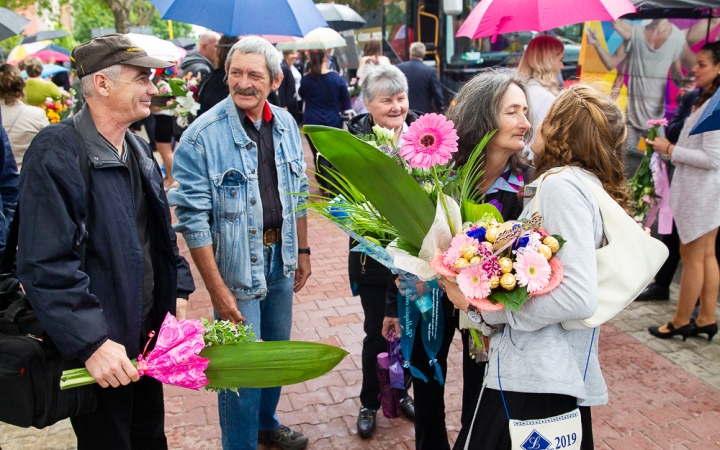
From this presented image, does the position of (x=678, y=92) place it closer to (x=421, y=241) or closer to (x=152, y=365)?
(x=421, y=241)

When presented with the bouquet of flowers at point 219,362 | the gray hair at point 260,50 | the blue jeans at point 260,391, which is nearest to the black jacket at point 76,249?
the bouquet of flowers at point 219,362

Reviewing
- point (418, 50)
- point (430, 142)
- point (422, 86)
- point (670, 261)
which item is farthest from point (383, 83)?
point (418, 50)

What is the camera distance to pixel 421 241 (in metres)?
2.20

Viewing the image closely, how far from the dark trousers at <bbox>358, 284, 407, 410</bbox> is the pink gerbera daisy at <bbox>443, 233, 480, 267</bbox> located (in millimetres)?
1517

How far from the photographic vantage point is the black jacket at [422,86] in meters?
8.93

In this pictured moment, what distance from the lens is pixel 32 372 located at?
2121 mm

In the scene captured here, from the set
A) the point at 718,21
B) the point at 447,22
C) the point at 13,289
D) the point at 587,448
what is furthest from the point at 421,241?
the point at 447,22

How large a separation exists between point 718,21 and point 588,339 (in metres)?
5.52

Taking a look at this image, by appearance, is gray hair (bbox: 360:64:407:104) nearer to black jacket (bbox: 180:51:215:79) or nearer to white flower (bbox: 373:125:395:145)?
white flower (bbox: 373:125:395:145)

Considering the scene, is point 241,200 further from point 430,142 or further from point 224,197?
point 430,142

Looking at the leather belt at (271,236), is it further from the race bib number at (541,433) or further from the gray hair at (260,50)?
the race bib number at (541,433)

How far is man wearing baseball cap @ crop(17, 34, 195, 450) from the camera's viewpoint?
210 cm

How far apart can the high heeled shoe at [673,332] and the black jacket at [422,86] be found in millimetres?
4784

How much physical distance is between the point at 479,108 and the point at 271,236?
48.3 inches
